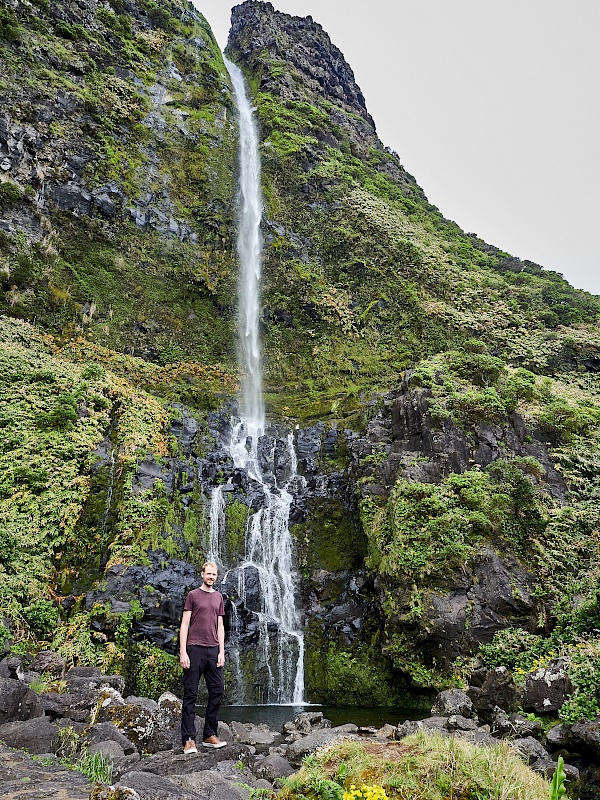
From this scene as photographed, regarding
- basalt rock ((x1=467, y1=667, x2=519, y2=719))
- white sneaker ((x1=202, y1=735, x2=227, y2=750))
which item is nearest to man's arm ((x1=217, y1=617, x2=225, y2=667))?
white sneaker ((x1=202, y1=735, x2=227, y2=750))

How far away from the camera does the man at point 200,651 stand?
17.3ft

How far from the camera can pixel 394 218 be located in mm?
27953

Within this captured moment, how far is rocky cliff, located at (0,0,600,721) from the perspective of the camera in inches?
452

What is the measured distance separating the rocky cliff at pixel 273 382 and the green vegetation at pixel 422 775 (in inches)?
175

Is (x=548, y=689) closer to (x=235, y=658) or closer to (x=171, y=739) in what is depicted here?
(x=171, y=739)

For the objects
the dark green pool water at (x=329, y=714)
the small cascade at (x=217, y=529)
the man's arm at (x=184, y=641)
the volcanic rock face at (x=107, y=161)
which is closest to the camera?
the man's arm at (x=184, y=641)

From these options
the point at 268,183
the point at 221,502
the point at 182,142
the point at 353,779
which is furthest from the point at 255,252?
the point at 353,779

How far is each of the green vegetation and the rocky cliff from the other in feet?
14.6

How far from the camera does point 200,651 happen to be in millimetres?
5293

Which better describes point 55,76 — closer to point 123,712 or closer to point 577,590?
point 123,712

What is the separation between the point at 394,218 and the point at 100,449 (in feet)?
70.0

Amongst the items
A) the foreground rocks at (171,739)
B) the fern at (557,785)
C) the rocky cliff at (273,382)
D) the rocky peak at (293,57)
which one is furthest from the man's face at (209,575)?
the rocky peak at (293,57)

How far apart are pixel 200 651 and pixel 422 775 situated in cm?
260

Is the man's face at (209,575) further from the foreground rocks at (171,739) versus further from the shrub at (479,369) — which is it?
the shrub at (479,369)
